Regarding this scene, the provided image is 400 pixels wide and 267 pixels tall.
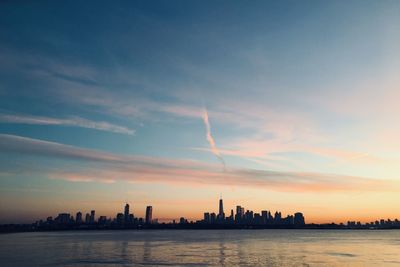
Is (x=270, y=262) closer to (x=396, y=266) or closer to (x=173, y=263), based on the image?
(x=173, y=263)

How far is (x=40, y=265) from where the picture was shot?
6075 centimetres

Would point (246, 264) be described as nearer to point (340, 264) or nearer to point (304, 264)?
point (304, 264)

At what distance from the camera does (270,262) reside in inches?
2552

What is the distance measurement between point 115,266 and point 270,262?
1168 inches

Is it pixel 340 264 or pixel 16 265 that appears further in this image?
pixel 340 264

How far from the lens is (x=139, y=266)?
2341 inches

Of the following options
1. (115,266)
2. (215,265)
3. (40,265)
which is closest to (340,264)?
(215,265)

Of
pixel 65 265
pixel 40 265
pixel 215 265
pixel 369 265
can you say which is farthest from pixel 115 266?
pixel 369 265

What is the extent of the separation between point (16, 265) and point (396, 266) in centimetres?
7041

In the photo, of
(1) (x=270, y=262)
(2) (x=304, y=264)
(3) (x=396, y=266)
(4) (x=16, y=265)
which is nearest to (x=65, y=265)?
(4) (x=16, y=265)

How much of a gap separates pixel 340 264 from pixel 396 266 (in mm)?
9771

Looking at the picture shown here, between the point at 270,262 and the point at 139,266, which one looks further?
the point at 270,262

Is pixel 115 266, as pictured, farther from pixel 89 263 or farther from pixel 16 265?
pixel 16 265

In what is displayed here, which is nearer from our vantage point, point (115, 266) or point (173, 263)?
point (115, 266)
